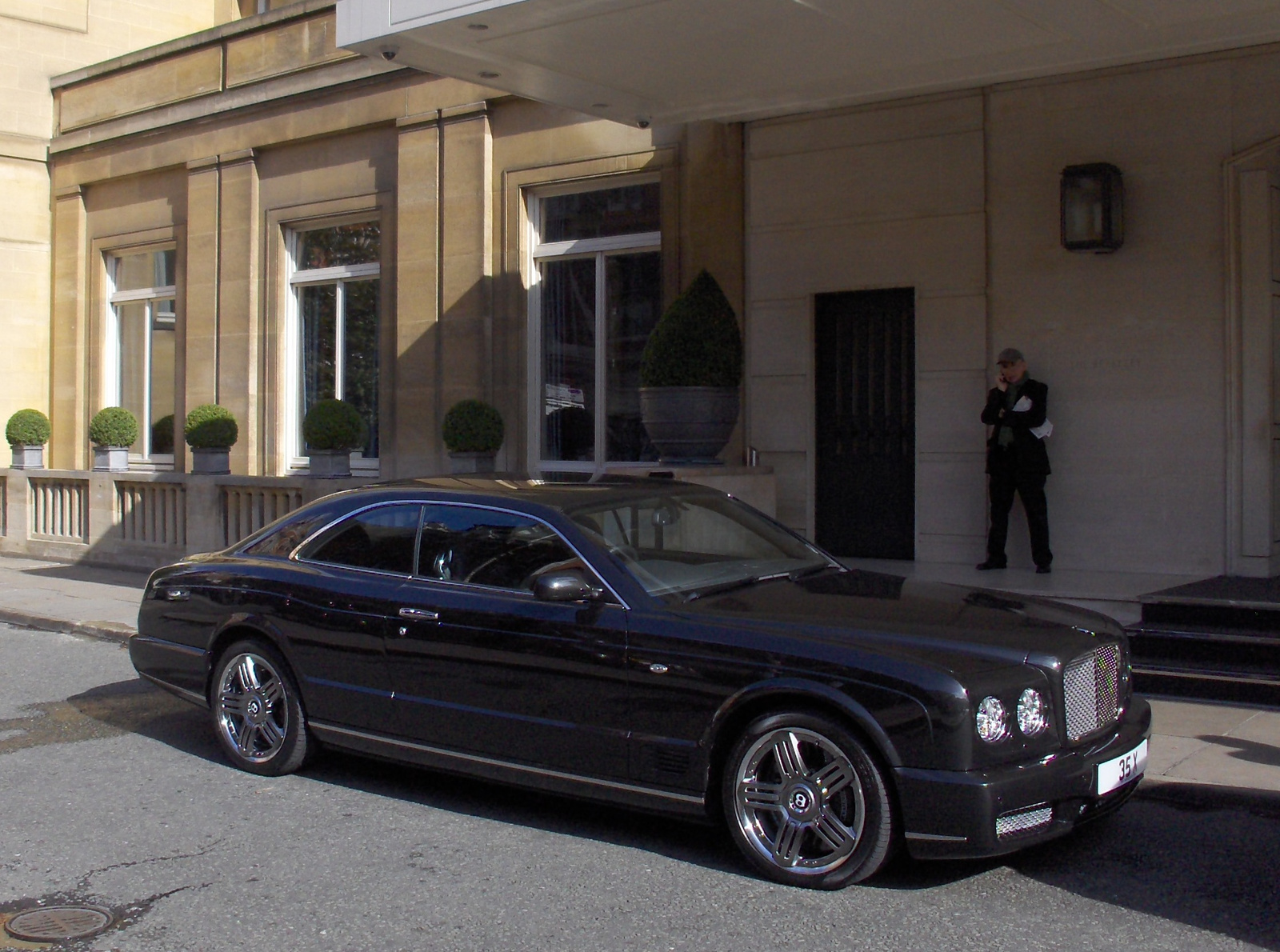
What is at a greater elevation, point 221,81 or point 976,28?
point 221,81

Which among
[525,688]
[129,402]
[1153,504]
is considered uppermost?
[129,402]

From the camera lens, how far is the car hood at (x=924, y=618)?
191 inches

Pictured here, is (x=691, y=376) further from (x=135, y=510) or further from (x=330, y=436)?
(x=135, y=510)

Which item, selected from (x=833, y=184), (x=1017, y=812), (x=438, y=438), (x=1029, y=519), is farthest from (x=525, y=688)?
(x=438, y=438)

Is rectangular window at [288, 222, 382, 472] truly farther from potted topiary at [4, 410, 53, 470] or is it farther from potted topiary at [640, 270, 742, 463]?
potted topiary at [640, 270, 742, 463]

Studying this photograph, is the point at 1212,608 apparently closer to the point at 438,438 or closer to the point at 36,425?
the point at 438,438

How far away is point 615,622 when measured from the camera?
538 cm

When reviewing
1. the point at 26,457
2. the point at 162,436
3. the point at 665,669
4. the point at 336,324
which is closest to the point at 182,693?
the point at 665,669

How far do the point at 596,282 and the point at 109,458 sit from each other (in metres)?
6.77

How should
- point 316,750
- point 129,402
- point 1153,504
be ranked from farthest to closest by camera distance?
point 129,402
point 1153,504
point 316,750

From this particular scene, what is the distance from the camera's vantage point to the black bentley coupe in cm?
469

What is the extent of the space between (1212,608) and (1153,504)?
6.21 feet

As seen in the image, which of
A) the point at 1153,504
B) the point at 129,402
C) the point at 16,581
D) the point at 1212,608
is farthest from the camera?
the point at 129,402

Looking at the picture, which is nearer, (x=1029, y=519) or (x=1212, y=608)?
(x=1212, y=608)
